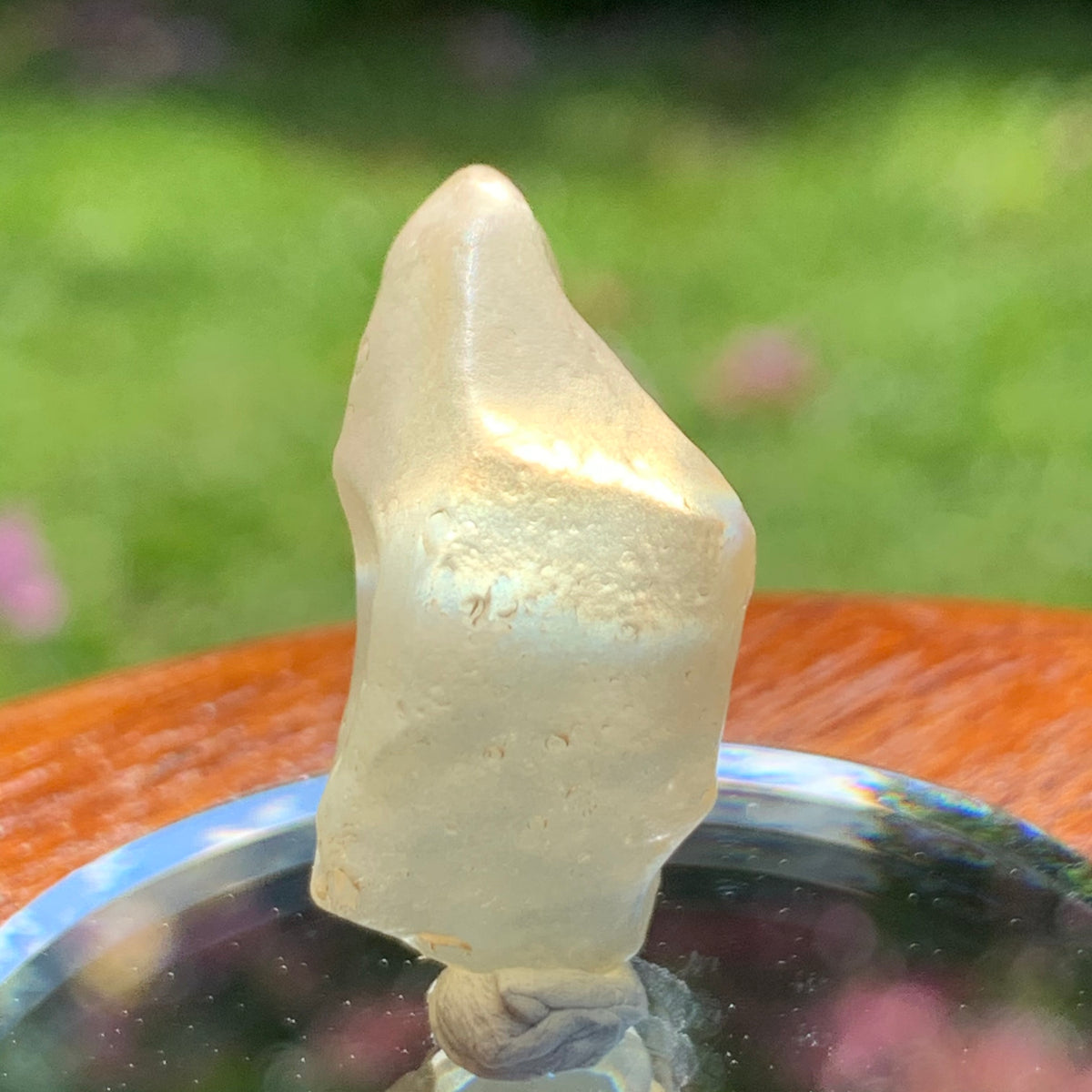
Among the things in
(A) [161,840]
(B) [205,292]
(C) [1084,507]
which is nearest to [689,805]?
(A) [161,840]

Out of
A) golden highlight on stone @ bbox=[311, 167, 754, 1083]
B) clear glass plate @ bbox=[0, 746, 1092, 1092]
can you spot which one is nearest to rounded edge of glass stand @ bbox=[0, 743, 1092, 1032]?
clear glass plate @ bbox=[0, 746, 1092, 1092]

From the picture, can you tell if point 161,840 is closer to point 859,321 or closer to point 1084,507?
point 1084,507

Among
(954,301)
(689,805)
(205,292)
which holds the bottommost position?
(205,292)

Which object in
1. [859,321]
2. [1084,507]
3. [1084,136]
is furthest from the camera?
[1084,136]

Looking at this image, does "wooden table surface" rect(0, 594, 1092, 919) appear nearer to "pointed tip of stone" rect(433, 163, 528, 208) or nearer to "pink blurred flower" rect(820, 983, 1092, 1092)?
"pink blurred flower" rect(820, 983, 1092, 1092)

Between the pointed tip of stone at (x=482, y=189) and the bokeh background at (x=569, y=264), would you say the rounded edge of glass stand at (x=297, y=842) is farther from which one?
the bokeh background at (x=569, y=264)

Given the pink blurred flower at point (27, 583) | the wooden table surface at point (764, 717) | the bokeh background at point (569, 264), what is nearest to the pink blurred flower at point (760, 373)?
the bokeh background at point (569, 264)
